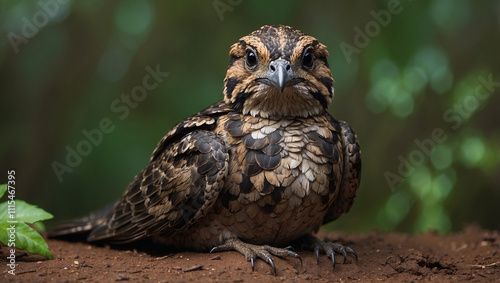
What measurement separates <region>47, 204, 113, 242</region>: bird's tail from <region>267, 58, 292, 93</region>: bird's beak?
8.91ft

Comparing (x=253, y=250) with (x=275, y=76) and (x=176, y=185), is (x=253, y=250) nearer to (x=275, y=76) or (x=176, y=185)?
(x=176, y=185)

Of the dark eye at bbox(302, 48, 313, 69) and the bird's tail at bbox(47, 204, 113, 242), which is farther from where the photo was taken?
the bird's tail at bbox(47, 204, 113, 242)

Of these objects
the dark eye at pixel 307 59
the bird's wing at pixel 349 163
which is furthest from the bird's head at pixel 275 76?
the bird's wing at pixel 349 163

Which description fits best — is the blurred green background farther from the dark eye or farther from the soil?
the dark eye

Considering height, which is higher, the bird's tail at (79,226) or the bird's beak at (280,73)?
the bird's beak at (280,73)

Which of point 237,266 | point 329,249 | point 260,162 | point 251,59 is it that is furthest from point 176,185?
point 329,249

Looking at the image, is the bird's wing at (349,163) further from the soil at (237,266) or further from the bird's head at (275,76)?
the soil at (237,266)

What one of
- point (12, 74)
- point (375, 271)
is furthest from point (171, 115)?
point (375, 271)

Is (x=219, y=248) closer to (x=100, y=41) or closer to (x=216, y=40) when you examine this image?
(x=216, y=40)

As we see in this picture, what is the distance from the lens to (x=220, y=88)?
790 centimetres

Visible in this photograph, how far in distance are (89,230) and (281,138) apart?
105 inches

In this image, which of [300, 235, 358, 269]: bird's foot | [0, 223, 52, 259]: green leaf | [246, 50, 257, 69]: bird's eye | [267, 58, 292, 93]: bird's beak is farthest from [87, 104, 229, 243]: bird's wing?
[300, 235, 358, 269]: bird's foot

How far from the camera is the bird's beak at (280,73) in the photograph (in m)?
4.21

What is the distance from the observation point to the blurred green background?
7449mm
